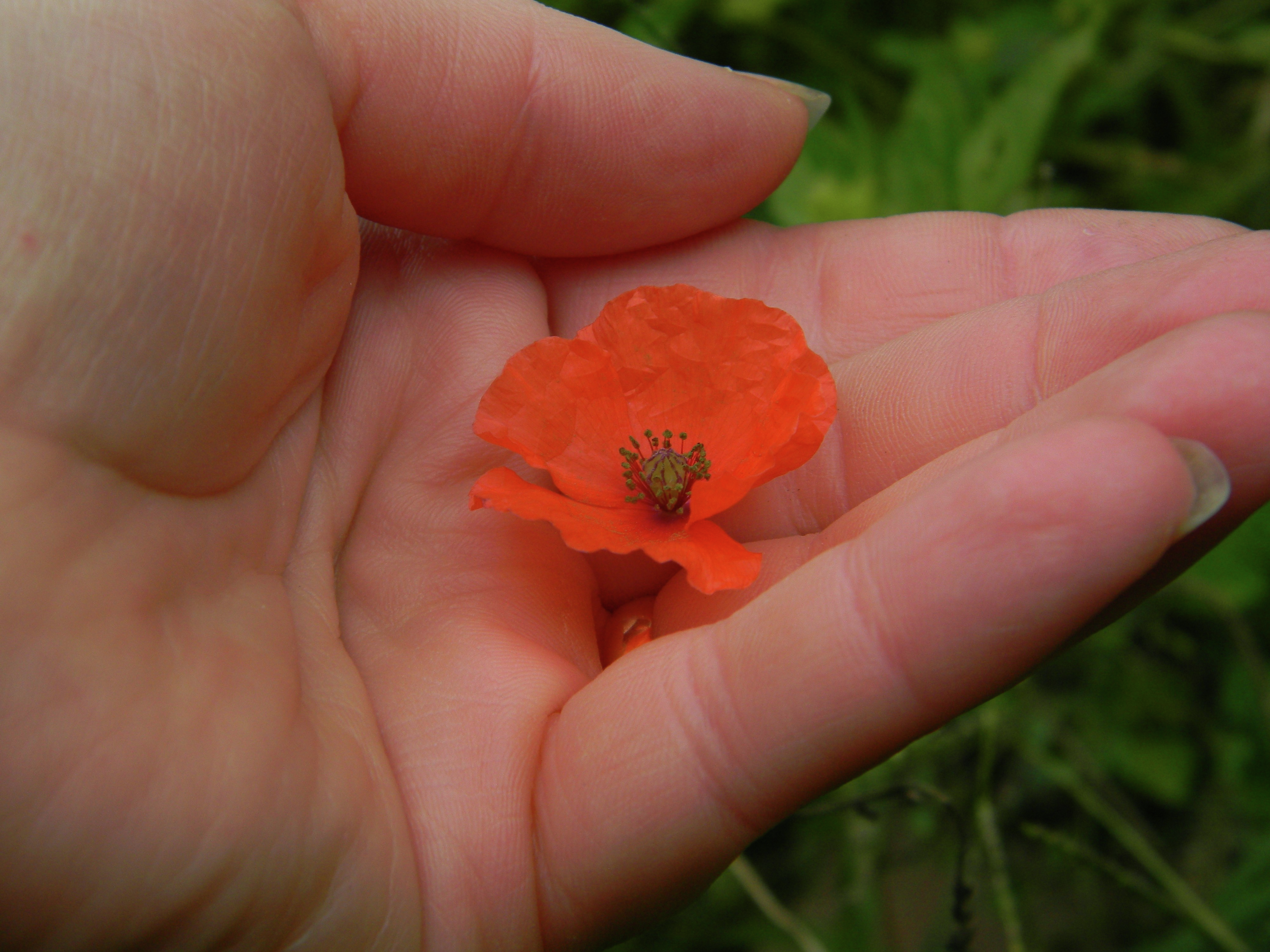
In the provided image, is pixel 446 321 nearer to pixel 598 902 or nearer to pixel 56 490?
pixel 56 490

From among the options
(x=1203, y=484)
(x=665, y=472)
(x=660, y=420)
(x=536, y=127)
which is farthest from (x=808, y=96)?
(x=1203, y=484)

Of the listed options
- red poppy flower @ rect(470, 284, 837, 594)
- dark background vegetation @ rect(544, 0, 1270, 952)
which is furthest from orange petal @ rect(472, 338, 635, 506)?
dark background vegetation @ rect(544, 0, 1270, 952)

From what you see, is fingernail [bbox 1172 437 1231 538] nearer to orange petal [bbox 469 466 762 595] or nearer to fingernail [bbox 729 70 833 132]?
orange petal [bbox 469 466 762 595]

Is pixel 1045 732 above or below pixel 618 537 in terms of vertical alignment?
below

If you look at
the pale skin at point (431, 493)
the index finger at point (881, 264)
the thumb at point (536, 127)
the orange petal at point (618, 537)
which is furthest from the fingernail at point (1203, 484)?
the thumb at point (536, 127)

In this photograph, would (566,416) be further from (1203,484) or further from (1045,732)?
(1045,732)

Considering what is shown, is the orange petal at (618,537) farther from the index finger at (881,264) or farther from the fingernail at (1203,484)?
the fingernail at (1203,484)

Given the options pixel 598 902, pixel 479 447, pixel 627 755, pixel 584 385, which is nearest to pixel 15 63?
pixel 479 447
